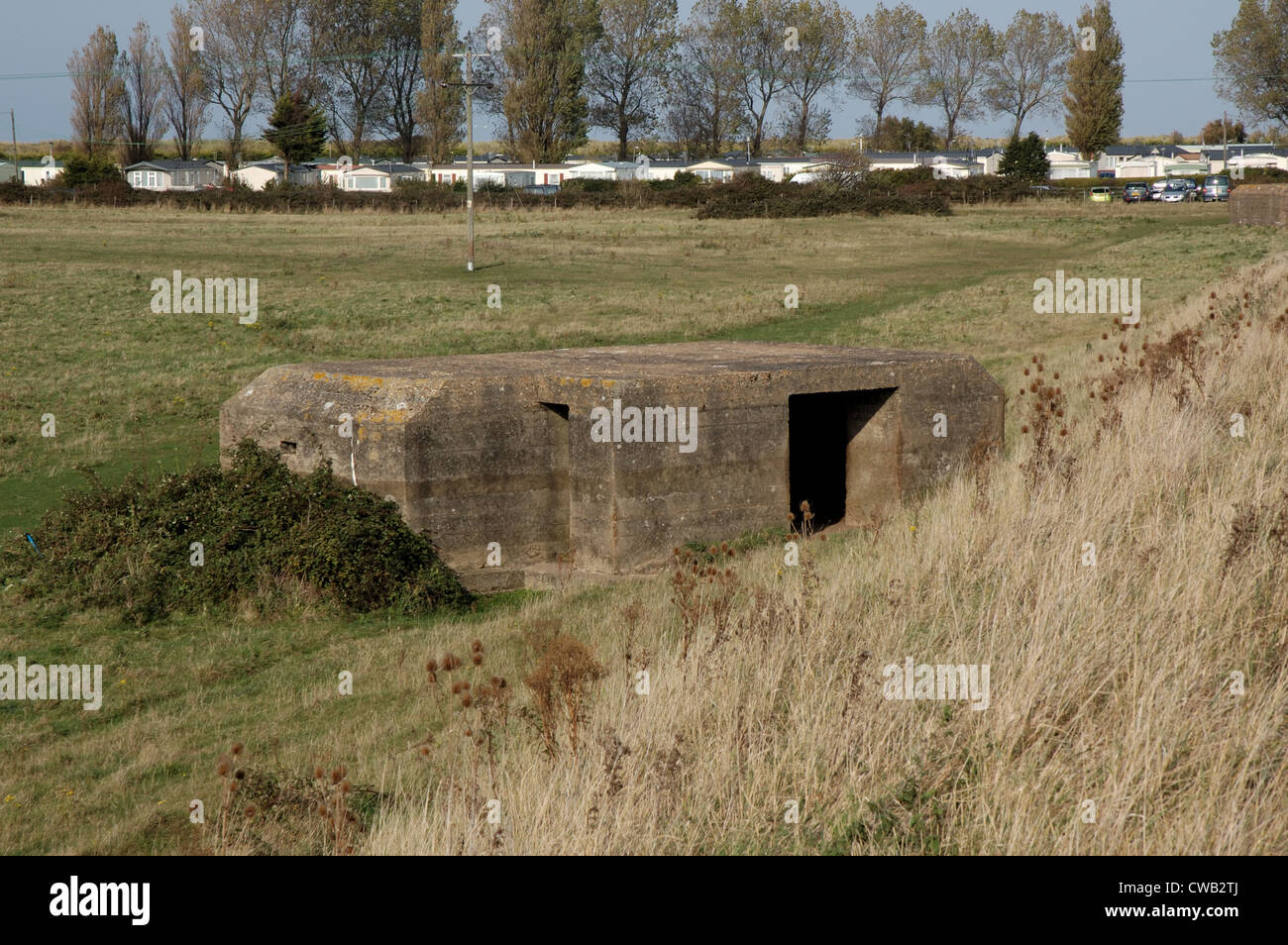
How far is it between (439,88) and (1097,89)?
45.4 m

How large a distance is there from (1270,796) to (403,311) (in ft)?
78.1

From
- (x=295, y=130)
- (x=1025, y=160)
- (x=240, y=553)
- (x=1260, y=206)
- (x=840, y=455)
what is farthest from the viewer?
(x=295, y=130)

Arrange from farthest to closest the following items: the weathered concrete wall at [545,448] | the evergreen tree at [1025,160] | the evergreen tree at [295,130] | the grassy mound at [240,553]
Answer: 1. the evergreen tree at [295,130]
2. the evergreen tree at [1025,160]
3. the weathered concrete wall at [545,448]
4. the grassy mound at [240,553]

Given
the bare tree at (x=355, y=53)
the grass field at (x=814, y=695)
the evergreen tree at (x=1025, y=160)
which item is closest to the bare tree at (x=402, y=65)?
the bare tree at (x=355, y=53)

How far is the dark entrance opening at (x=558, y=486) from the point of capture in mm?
11180

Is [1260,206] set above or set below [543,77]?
below

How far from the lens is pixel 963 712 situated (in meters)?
5.73

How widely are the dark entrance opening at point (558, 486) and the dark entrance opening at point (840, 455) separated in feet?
6.55

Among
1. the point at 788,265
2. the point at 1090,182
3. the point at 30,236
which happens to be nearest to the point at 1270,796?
the point at 788,265

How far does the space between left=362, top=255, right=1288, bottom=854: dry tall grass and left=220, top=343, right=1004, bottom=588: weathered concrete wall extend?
1901 millimetres

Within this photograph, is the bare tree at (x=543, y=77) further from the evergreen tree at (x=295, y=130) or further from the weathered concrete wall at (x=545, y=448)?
the weathered concrete wall at (x=545, y=448)

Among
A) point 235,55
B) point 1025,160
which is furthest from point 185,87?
point 1025,160

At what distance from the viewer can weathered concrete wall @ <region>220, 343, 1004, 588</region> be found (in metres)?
10.7

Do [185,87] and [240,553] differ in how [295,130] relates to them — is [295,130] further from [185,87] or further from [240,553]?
[240,553]
